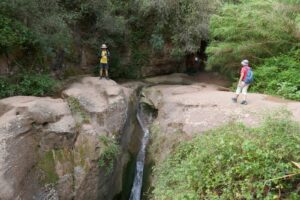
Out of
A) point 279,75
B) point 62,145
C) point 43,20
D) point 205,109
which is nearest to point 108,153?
point 62,145

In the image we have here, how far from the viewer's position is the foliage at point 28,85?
9672 mm

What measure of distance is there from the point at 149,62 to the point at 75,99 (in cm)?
673

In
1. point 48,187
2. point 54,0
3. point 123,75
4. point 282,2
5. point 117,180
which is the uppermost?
point 282,2

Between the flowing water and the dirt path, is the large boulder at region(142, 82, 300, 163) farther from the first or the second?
the flowing water

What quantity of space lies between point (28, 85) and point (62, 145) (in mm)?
3053

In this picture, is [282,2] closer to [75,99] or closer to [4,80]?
[75,99]

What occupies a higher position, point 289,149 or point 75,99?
point 289,149

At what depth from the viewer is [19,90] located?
9.82 m

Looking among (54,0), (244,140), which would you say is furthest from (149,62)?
(244,140)

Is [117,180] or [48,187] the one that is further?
[117,180]

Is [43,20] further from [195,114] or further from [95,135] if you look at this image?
[195,114]

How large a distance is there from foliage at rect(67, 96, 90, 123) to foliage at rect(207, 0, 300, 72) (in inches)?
264

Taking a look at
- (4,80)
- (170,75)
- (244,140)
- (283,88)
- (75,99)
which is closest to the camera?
(244,140)

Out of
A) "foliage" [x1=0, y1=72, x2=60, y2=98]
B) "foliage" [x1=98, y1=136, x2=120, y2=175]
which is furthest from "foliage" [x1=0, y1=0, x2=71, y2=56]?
"foliage" [x1=98, y1=136, x2=120, y2=175]
